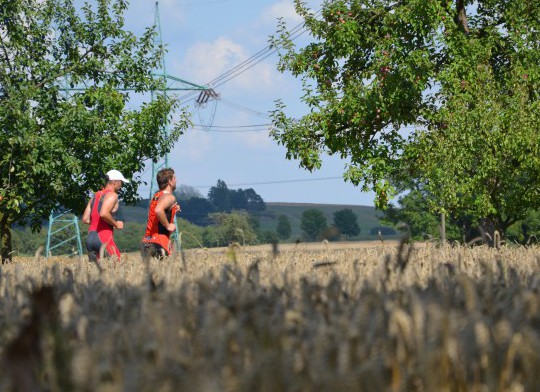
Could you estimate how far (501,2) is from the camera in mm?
30797

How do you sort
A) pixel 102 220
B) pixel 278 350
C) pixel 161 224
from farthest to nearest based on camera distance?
pixel 102 220
pixel 161 224
pixel 278 350

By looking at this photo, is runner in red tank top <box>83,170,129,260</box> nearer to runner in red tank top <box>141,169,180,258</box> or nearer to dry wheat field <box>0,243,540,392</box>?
runner in red tank top <box>141,169,180,258</box>

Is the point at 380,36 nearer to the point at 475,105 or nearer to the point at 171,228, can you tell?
the point at 475,105

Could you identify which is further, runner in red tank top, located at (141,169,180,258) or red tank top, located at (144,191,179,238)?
red tank top, located at (144,191,179,238)

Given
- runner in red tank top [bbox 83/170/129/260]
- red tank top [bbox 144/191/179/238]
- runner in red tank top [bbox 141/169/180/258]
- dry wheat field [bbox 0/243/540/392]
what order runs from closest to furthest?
dry wheat field [bbox 0/243/540/392], runner in red tank top [bbox 141/169/180/258], red tank top [bbox 144/191/179/238], runner in red tank top [bbox 83/170/129/260]

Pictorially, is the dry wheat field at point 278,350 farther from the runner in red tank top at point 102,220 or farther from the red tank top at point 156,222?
the runner in red tank top at point 102,220

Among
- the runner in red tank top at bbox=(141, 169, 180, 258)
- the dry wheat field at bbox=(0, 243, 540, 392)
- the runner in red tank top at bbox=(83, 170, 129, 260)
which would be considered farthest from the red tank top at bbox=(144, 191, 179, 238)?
the dry wheat field at bbox=(0, 243, 540, 392)

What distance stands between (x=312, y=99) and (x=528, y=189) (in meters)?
7.66

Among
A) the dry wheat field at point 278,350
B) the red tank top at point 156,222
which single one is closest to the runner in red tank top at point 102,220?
the red tank top at point 156,222

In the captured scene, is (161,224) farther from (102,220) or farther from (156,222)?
(102,220)

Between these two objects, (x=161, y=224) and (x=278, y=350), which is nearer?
(x=278, y=350)

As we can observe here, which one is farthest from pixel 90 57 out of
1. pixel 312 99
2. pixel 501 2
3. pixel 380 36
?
pixel 501 2

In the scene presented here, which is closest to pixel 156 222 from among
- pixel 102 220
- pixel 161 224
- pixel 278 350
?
pixel 161 224

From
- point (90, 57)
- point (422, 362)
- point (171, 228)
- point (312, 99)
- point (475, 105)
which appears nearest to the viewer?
point (422, 362)
